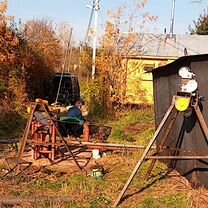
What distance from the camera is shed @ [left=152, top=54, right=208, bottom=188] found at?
6277 mm

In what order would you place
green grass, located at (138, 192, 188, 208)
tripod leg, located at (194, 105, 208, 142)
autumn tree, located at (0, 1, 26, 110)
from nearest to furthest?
tripod leg, located at (194, 105, 208, 142) < green grass, located at (138, 192, 188, 208) < autumn tree, located at (0, 1, 26, 110)

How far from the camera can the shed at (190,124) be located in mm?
6277

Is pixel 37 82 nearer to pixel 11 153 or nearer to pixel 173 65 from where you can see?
pixel 11 153

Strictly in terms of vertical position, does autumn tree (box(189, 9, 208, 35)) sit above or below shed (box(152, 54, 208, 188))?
above

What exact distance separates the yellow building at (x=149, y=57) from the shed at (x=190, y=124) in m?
7.73

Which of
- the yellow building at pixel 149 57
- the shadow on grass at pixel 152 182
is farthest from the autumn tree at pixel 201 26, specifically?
the shadow on grass at pixel 152 182

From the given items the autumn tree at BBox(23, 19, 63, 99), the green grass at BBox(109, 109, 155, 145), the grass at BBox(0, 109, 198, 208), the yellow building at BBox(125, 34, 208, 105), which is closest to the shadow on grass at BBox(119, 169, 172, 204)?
the grass at BBox(0, 109, 198, 208)

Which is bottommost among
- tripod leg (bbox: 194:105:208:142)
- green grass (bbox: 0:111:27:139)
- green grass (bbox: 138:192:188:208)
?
green grass (bbox: 138:192:188:208)

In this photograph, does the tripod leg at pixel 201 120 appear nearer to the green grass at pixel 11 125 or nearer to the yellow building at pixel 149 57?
the green grass at pixel 11 125

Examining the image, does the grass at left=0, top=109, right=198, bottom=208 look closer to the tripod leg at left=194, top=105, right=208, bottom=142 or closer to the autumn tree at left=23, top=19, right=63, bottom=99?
the tripod leg at left=194, top=105, right=208, bottom=142

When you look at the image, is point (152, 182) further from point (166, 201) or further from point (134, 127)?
point (134, 127)

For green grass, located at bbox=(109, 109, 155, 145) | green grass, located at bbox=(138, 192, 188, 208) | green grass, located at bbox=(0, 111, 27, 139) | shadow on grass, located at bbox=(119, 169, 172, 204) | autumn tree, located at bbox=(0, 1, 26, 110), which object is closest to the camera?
green grass, located at bbox=(138, 192, 188, 208)

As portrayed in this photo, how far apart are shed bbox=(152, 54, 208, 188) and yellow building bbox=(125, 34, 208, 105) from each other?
773 centimetres

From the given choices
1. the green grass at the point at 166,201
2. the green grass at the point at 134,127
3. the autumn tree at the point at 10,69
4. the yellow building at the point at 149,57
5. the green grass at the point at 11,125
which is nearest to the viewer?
the green grass at the point at 166,201
